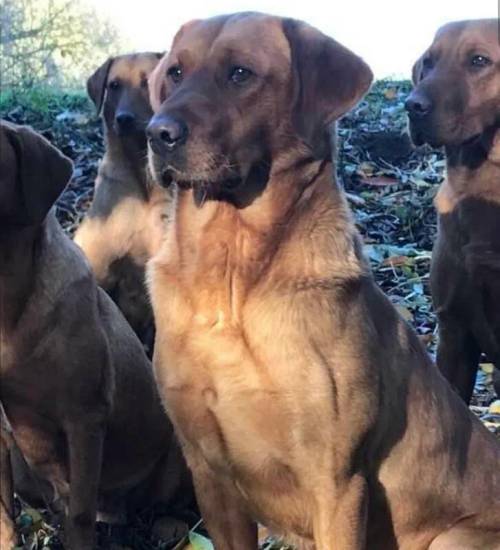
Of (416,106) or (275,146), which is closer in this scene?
(275,146)

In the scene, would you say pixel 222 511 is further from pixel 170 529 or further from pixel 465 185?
pixel 465 185

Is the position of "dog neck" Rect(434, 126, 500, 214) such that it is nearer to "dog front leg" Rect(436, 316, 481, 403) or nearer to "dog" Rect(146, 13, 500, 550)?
"dog front leg" Rect(436, 316, 481, 403)

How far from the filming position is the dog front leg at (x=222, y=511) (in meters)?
3.55

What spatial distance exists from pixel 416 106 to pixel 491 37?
19.8 inches

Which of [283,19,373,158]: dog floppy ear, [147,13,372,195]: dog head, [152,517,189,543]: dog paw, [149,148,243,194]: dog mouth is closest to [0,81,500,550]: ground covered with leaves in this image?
[152,517,189,543]: dog paw

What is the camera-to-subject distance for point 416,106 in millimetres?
5023

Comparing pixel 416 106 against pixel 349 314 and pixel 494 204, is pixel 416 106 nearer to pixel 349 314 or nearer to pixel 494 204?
pixel 494 204

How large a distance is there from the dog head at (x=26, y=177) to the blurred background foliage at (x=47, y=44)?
7406 mm

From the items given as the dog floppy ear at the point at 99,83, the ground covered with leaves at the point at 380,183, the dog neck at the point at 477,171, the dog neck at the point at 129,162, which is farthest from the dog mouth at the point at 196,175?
the dog floppy ear at the point at 99,83

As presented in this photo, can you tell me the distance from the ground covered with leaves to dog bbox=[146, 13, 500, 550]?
149 centimetres

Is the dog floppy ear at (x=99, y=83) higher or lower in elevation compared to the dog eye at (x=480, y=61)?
lower

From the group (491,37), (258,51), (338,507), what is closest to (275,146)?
(258,51)

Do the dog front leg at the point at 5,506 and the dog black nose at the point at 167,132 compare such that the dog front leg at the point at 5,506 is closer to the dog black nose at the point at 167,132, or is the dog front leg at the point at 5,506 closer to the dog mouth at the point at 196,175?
the dog mouth at the point at 196,175

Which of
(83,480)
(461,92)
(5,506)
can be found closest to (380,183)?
(461,92)
